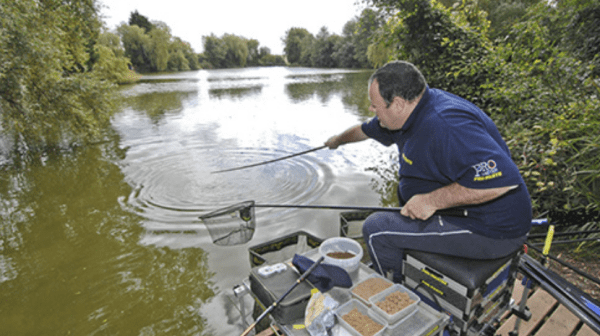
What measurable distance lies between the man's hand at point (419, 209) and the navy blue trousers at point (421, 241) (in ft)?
0.21

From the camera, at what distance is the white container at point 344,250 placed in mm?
2189

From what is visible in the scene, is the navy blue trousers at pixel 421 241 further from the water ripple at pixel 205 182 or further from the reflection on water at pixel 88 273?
the water ripple at pixel 205 182

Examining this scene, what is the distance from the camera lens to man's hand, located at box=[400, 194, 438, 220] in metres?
2.00

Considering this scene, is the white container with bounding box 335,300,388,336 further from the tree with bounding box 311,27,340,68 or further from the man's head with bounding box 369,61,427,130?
the tree with bounding box 311,27,340,68

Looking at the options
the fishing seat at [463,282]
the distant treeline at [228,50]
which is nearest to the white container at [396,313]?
the fishing seat at [463,282]

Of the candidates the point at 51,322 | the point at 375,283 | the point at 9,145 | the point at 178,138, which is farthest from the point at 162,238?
the point at 9,145

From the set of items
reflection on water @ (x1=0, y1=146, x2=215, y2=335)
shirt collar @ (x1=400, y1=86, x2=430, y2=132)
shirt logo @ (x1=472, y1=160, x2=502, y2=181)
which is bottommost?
reflection on water @ (x1=0, y1=146, x2=215, y2=335)

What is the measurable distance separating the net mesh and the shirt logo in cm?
191

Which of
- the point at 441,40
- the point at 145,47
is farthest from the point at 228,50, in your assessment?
the point at 441,40

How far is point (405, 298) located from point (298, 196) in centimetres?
348

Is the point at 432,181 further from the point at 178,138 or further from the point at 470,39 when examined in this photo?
the point at 178,138

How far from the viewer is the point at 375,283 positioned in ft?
6.69

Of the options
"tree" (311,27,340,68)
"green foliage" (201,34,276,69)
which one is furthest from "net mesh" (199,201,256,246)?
"green foliage" (201,34,276,69)

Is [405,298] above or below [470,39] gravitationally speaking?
below
